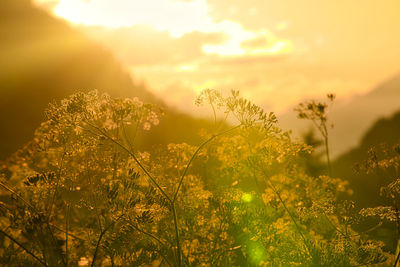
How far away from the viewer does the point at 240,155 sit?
19.0 feet

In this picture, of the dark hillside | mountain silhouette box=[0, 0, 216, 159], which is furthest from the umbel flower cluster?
mountain silhouette box=[0, 0, 216, 159]

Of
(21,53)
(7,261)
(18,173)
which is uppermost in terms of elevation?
(21,53)

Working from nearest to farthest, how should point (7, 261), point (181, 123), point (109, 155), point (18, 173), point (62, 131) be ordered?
1. point (62, 131)
2. point (109, 155)
3. point (7, 261)
4. point (18, 173)
5. point (181, 123)

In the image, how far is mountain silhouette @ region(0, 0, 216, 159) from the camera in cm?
Answer: 1916

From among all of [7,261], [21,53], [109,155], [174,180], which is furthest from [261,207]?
[21,53]

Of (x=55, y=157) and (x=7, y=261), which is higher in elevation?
(x=55, y=157)

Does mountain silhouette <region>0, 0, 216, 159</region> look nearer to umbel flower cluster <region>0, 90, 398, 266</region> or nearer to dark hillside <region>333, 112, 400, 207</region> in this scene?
umbel flower cluster <region>0, 90, 398, 266</region>

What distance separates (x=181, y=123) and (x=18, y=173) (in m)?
18.1

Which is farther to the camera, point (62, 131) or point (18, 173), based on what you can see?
point (18, 173)

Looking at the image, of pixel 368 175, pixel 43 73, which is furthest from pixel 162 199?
pixel 43 73

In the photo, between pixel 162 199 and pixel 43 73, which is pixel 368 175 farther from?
pixel 43 73

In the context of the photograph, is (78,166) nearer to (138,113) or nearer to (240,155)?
(138,113)

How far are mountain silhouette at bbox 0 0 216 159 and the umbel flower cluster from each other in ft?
27.3

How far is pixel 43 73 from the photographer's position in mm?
25953
